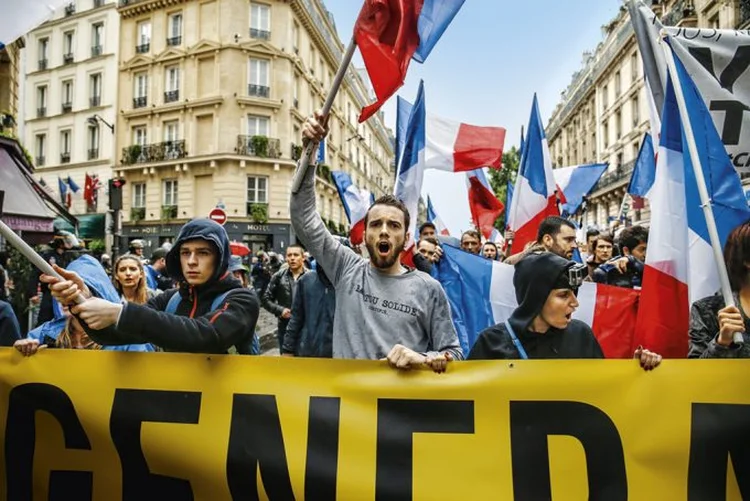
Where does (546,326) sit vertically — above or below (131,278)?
below

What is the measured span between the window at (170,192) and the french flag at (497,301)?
2926 cm

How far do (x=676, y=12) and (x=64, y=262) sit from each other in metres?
32.3

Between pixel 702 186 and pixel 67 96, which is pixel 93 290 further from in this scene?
pixel 67 96

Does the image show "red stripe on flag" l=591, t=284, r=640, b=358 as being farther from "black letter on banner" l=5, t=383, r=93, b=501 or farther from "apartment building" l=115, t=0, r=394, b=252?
"apartment building" l=115, t=0, r=394, b=252

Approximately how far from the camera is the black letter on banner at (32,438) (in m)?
2.31

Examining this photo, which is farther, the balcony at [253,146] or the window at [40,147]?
the window at [40,147]

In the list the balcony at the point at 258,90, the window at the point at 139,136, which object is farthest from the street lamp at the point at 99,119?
the balcony at the point at 258,90

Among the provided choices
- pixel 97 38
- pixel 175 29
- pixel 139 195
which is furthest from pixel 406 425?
pixel 97 38

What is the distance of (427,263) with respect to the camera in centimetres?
497

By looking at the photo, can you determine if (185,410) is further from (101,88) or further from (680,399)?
(101,88)

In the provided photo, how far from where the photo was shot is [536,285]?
265cm

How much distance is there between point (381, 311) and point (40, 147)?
39215mm

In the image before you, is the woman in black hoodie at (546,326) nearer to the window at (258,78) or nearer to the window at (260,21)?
the window at (258,78)

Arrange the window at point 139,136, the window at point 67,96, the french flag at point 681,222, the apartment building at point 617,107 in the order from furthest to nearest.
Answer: the window at point 67,96 < the window at point 139,136 < the apartment building at point 617,107 < the french flag at point 681,222
